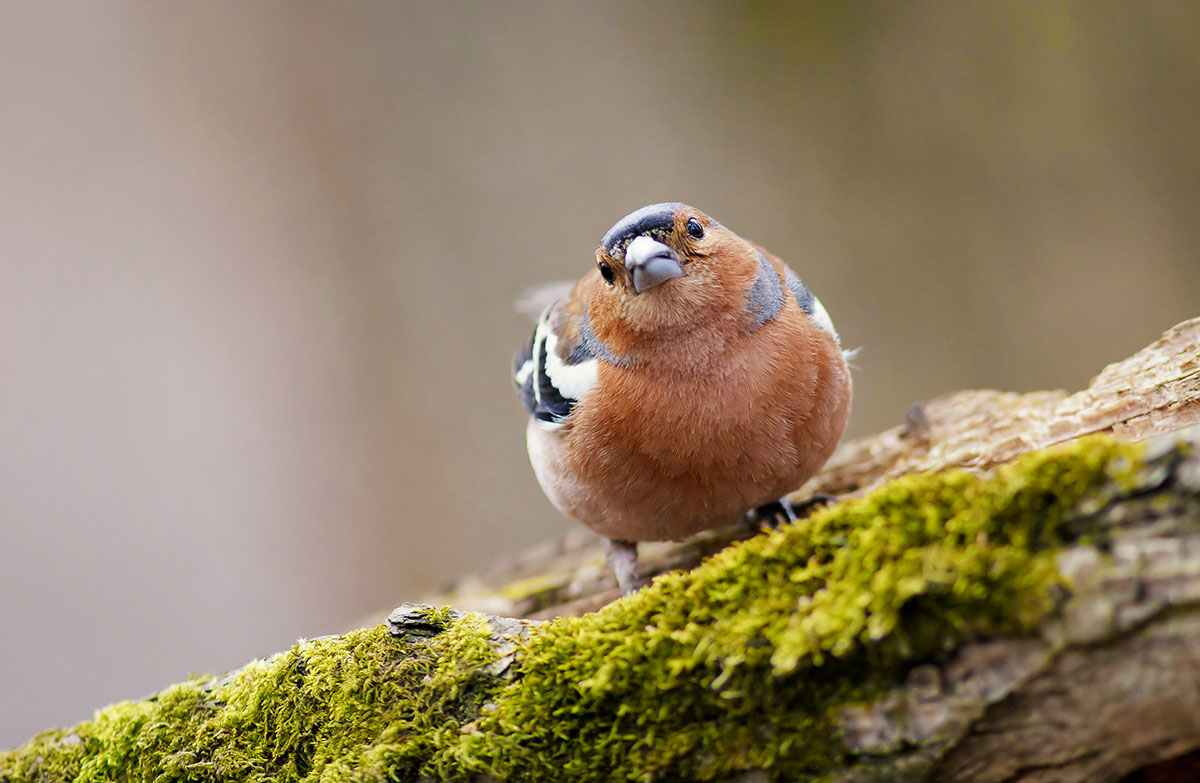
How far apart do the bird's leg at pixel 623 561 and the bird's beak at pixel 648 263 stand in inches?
48.0

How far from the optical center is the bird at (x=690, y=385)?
263cm

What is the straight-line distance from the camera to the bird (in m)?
2.63

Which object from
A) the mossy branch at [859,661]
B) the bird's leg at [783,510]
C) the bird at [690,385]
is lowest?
the mossy branch at [859,661]

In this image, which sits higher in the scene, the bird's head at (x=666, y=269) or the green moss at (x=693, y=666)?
the bird's head at (x=666, y=269)

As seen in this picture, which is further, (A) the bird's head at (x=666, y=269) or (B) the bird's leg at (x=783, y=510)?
(B) the bird's leg at (x=783, y=510)

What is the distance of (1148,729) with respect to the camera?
1.49m

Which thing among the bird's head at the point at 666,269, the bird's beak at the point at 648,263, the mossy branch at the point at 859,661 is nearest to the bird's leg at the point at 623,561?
the bird's head at the point at 666,269

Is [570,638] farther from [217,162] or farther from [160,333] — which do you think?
[217,162]

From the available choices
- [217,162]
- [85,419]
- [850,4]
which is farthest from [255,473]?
[850,4]

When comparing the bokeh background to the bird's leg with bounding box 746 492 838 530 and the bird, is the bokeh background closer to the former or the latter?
the bird's leg with bounding box 746 492 838 530

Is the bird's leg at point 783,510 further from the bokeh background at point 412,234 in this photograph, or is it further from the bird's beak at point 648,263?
the bokeh background at point 412,234

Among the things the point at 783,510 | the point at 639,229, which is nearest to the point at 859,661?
the point at 639,229

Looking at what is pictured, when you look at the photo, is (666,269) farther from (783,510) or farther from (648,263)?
(783,510)

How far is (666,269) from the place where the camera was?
2.59m
